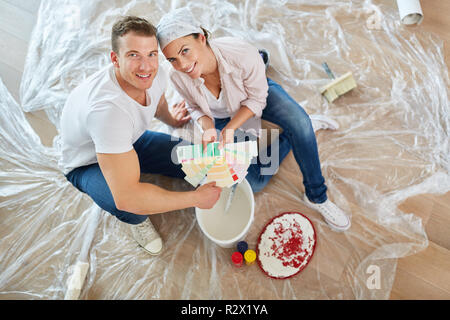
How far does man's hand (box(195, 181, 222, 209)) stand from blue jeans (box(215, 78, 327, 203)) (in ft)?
0.59

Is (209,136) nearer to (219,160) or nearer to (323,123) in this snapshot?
(219,160)

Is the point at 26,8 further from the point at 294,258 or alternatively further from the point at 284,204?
the point at 294,258

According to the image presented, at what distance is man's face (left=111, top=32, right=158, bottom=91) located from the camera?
27.9 inches

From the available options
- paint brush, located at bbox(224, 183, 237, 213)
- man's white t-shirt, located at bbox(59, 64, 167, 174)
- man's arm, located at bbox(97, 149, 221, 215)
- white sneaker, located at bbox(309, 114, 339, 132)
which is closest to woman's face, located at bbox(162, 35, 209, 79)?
man's white t-shirt, located at bbox(59, 64, 167, 174)

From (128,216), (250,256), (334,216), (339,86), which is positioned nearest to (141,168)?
(128,216)

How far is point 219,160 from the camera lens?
0.88 m

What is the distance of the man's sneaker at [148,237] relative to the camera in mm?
1065

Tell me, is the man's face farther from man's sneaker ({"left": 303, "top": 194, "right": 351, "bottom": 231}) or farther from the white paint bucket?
man's sneaker ({"left": 303, "top": 194, "right": 351, "bottom": 231})

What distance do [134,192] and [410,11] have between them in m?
1.26

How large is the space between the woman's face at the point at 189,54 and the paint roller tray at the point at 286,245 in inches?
22.8

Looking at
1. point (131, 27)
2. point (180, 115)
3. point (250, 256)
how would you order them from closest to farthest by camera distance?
point (131, 27)
point (250, 256)
point (180, 115)

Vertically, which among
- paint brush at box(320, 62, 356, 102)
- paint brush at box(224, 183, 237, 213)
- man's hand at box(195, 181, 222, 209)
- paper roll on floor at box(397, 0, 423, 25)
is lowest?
paint brush at box(224, 183, 237, 213)

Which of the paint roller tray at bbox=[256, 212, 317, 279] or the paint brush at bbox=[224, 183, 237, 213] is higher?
the paint brush at bbox=[224, 183, 237, 213]

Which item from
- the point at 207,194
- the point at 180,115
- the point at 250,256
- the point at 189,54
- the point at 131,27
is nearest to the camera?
the point at 131,27
